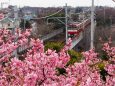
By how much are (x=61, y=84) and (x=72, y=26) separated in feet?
89.5

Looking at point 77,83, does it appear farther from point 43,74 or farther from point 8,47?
point 8,47

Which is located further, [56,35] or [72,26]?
[56,35]

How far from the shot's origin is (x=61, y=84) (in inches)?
154

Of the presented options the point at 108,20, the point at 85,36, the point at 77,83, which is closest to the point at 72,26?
the point at 85,36

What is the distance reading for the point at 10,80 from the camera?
17.0 feet

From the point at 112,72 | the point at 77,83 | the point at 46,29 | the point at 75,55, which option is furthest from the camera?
the point at 46,29

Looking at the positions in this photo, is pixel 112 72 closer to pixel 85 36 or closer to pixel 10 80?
pixel 10 80

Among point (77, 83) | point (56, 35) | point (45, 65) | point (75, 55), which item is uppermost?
point (45, 65)

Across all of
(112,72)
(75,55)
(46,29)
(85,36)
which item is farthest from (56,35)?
(112,72)

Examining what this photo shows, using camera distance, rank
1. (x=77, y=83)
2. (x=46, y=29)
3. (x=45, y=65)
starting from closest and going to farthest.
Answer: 1. (x=45, y=65)
2. (x=77, y=83)
3. (x=46, y=29)

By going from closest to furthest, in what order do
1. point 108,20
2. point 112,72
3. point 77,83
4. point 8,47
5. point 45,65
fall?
point 45,65 < point 77,83 < point 8,47 < point 112,72 < point 108,20

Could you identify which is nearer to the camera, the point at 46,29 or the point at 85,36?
the point at 85,36

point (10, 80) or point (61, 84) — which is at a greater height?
point (61, 84)

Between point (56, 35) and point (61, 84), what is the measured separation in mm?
36205
